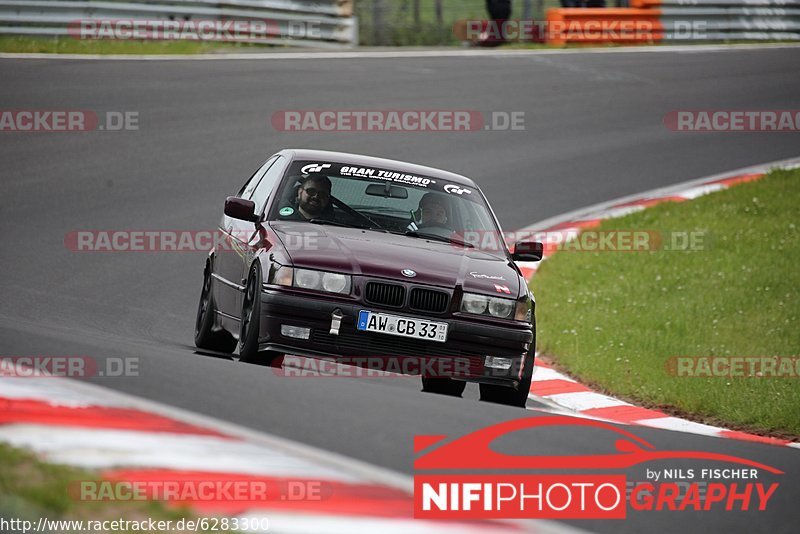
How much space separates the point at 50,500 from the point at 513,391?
435 centimetres

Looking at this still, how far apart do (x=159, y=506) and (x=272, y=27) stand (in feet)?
63.9

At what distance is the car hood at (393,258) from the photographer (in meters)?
7.03

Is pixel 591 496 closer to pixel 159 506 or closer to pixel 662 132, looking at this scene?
pixel 159 506

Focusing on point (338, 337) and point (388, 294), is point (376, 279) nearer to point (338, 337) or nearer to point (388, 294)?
point (388, 294)

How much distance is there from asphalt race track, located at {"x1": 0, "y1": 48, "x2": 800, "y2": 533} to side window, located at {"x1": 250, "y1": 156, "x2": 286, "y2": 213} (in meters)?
1.11

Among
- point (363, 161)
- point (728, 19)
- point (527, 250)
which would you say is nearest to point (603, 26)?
point (728, 19)

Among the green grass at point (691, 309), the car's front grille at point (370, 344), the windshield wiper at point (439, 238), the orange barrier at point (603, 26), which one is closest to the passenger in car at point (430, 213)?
the windshield wiper at point (439, 238)

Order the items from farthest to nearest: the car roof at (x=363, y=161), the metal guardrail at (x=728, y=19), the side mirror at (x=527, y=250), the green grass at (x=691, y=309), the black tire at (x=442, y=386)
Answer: the metal guardrail at (x=728, y=19), the green grass at (x=691, y=309), the car roof at (x=363, y=161), the side mirror at (x=527, y=250), the black tire at (x=442, y=386)

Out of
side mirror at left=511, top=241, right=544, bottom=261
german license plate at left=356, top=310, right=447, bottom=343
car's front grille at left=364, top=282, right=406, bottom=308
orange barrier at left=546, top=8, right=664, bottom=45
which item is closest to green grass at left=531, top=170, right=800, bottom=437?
side mirror at left=511, top=241, right=544, bottom=261

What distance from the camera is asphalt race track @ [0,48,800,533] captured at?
4953 millimetres

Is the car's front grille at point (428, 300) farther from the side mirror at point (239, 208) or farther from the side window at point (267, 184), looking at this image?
the side window at point (267, 184)

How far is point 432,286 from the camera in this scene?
7.02m

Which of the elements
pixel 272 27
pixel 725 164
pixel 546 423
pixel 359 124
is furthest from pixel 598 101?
pixel 546 423

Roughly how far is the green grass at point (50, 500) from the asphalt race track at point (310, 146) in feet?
3.24
